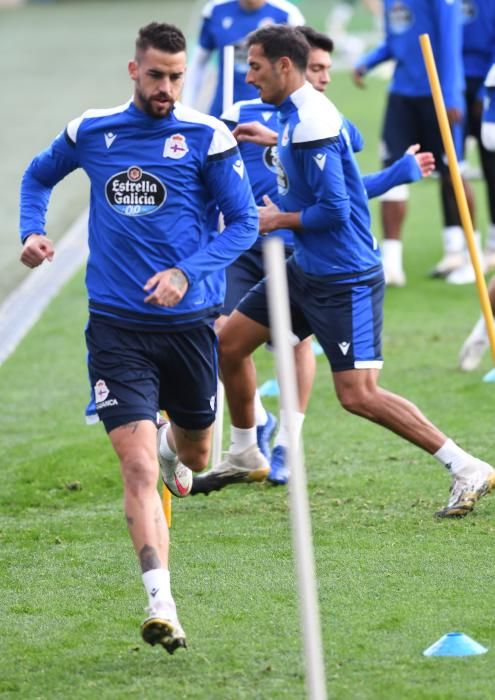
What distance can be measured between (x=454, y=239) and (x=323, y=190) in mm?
6717

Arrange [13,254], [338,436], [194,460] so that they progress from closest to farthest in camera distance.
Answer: [194,460]
[338,436]
[13,254]

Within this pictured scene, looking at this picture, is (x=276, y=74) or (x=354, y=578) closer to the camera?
(x=354, y=578)

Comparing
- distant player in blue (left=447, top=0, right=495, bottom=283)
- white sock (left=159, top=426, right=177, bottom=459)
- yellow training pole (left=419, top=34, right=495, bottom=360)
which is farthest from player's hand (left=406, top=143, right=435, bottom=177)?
distant player in blue (left=447, top=0, right=495, bottom=283)

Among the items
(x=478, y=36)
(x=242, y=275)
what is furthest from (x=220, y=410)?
(x=478, y=36)

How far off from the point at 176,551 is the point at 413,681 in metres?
1.95

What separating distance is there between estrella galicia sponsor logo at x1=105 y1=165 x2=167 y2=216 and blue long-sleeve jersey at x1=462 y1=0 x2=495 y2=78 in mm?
7570

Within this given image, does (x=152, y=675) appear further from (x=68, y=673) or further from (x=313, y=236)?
A: (x=313, y=236)

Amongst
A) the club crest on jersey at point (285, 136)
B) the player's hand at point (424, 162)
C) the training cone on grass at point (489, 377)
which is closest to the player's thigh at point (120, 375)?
the club crest on jersey at point (285, 136)

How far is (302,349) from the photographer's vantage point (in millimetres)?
8383

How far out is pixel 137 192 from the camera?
6.10 metres

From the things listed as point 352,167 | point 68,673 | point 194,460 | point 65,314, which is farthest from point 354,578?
point 65,314

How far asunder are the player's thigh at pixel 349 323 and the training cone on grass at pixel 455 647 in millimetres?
1950

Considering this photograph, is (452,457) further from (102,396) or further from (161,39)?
(161,39)

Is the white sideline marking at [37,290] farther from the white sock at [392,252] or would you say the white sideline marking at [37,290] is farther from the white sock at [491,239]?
the white sock at [491,239]
